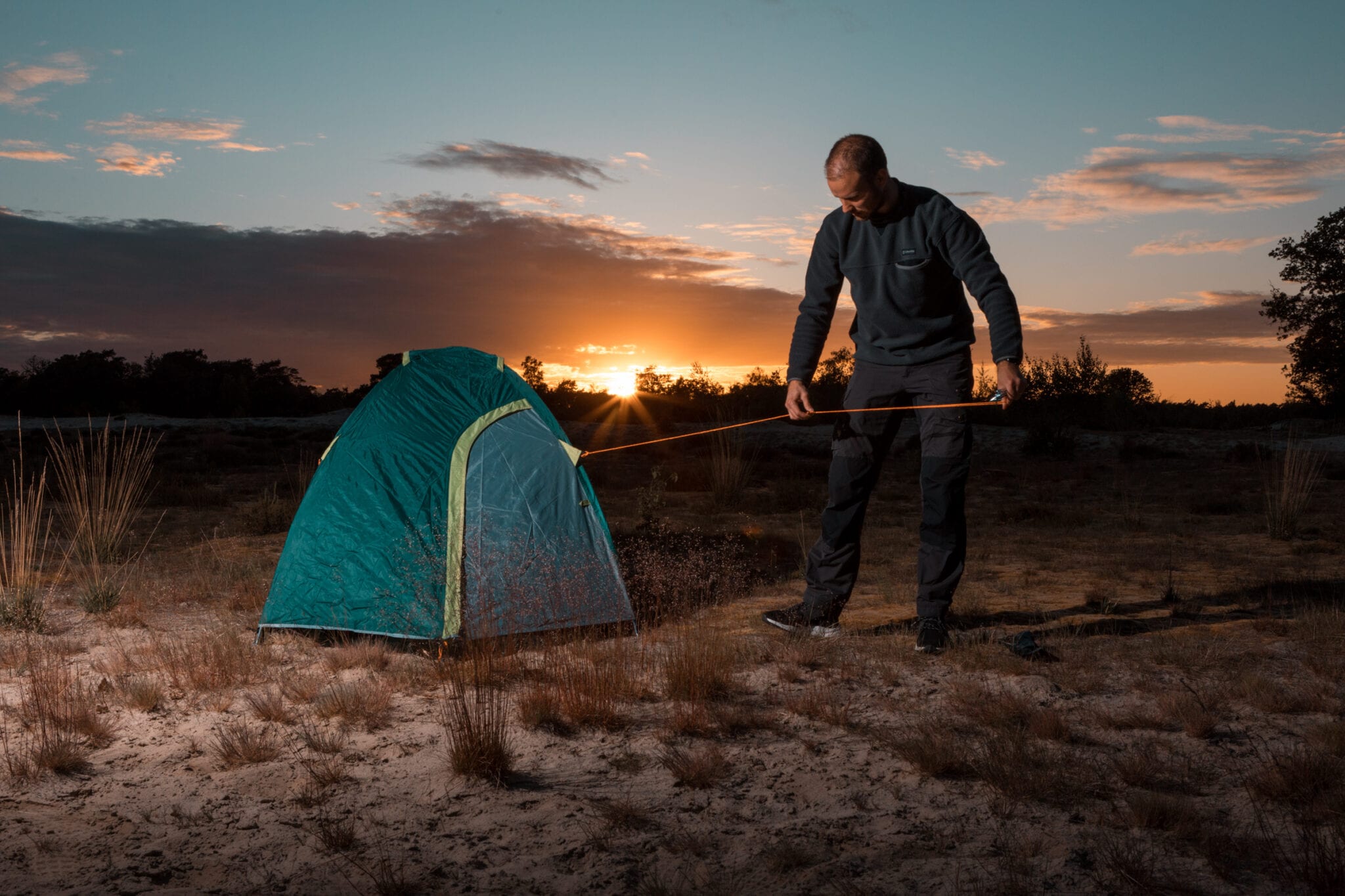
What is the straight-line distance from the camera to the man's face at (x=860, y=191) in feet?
14.5

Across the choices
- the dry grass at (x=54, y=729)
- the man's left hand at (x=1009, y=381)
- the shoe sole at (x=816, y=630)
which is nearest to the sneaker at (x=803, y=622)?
the shoe sole at (x=816, y=630)

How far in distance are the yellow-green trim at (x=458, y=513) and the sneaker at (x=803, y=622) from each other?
1616 mm

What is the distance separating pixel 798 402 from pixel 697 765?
6.99 ft

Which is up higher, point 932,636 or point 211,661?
point 932,636

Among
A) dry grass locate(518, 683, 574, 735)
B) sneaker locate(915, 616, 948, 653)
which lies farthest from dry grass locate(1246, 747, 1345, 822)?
dry grass locate(518, 683, 574, 735)

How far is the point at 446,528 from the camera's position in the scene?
16.7 feet

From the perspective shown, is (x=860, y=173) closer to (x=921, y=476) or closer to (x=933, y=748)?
(x=921, y=476)

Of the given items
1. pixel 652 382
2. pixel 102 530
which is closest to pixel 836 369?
pixel 652 382

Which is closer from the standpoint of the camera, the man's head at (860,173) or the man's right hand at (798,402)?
the man's head at (860,173)

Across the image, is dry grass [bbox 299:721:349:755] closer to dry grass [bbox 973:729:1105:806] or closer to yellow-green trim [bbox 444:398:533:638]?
yellow-green trim [bbox 444:398:533:638]

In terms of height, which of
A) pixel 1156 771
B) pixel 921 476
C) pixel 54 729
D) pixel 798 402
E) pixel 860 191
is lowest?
pixel 54 729

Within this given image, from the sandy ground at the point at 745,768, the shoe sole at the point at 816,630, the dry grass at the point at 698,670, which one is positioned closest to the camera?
the sandy ground at the point at 745,768

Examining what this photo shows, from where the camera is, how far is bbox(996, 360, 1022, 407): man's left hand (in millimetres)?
4246

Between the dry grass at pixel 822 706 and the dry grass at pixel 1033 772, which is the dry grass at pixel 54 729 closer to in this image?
the dry grass at pixel 822 706
